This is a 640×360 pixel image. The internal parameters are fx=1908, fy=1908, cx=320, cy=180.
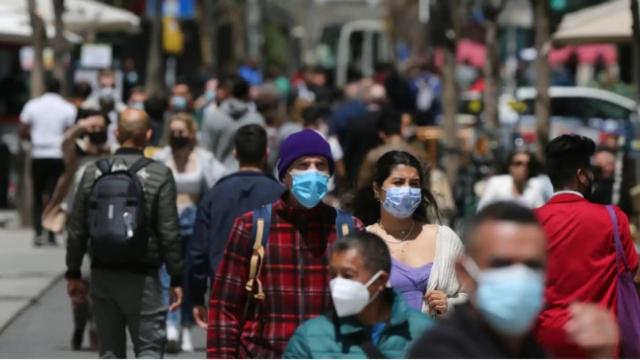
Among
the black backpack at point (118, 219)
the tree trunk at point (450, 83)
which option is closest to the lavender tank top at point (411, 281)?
the black backpack at point (118, 219)

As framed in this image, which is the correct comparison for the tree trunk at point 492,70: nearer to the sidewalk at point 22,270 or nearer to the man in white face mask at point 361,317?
the sidewalk at point 22,270

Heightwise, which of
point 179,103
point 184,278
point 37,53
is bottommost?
point 184,278

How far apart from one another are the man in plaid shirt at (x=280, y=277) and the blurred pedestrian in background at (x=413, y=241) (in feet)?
1.44

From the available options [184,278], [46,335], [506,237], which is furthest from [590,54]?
[506,237]

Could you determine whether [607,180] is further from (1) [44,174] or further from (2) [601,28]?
(1) [44,174]

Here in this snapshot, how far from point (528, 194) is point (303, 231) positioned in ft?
23.0

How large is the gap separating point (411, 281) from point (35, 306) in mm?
8671

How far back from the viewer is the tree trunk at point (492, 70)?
28.6 m

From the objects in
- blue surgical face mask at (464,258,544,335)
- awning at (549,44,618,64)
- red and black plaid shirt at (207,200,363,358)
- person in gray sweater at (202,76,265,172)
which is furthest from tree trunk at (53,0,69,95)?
awning at (549,44,618,64)

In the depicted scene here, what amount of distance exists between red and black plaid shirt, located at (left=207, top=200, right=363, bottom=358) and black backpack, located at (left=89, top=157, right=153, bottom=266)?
2.24 metres

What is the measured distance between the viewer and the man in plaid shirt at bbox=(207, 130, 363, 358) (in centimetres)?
693

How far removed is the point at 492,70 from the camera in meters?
30.2

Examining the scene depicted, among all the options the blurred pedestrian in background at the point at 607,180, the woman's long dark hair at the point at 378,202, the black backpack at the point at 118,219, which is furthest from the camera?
A: the blurred pedestrian in background at the point at 607,180

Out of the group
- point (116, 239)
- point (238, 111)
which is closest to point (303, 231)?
point (116, 239)
